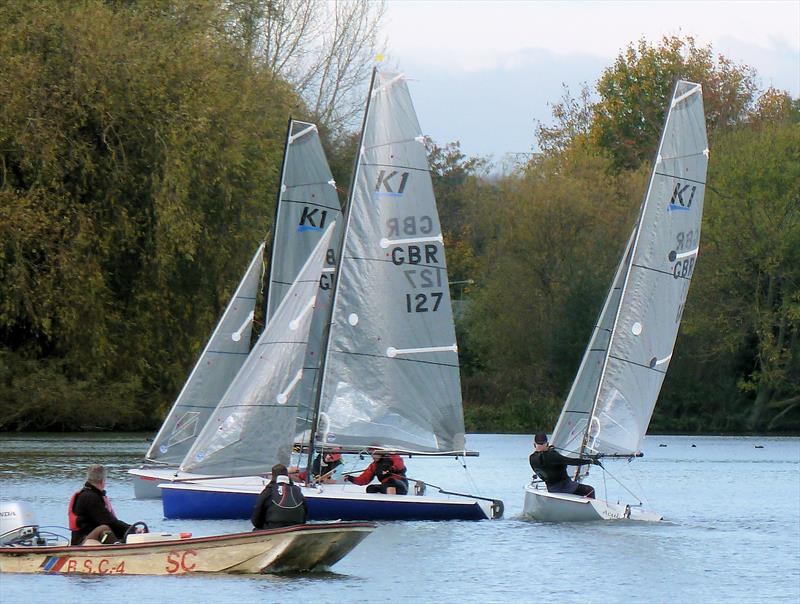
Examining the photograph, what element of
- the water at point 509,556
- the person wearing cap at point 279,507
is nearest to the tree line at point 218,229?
the water at point 509,556

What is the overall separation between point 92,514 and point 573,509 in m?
9.79

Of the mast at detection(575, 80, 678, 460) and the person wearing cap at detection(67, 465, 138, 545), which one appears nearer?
the person wearing cap at detection(67, 465, 138, 545)

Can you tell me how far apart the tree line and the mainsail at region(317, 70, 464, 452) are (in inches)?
323

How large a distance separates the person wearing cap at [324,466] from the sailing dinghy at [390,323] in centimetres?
40

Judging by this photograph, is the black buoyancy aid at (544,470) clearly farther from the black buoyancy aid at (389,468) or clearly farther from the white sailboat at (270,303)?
the white sailboat at (270,303)

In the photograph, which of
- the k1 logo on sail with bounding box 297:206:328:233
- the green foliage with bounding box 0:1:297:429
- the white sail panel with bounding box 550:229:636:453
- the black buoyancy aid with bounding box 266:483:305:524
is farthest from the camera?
the green foliage with bounding box 0:1:297:429

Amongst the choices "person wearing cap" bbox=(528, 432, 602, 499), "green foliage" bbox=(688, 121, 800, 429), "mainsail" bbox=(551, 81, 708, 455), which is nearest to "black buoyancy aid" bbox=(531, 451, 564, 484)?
"person wearing cap" bbox=(528, 432, 602, 499)

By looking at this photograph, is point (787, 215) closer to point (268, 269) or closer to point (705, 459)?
point (705, 459)

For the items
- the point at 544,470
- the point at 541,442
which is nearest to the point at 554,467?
the point at 544,470

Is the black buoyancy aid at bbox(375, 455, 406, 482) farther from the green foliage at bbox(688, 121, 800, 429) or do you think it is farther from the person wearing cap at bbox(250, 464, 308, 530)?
the green foliage at bbox(688, 121, 800, 429)

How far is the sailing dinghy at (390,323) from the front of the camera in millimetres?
26406

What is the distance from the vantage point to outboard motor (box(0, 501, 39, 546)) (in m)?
20.4

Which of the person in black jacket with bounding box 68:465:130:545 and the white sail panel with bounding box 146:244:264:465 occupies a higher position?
the white sail panel with bounding box 146:244:264:465

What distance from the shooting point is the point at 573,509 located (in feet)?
89.2
